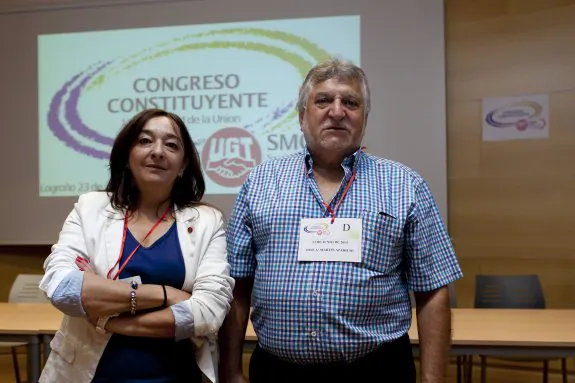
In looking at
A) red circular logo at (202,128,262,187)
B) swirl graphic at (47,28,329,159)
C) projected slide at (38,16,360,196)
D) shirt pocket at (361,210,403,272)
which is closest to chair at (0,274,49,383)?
projected slide at (38,16,360,196)

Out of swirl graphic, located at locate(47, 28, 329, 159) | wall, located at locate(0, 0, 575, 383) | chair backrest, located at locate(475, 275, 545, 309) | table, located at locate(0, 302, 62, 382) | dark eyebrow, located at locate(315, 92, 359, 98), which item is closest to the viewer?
dark eyebrow, located at locate(315, 92, 359, 98)

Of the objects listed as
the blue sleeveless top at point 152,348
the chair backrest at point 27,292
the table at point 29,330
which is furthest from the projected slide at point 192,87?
the blue sleeveless top at point 152,348

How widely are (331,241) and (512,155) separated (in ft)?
10.1

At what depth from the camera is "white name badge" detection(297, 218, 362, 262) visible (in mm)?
1500

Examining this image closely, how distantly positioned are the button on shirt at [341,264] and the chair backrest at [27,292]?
8.56ft

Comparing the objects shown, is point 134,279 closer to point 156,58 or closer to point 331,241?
point 331,241

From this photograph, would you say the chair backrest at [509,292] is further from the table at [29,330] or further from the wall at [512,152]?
the table at [29,330]

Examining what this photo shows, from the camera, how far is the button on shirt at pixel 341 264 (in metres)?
1.48

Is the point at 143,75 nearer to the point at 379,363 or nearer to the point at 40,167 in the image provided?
the point at 40,167

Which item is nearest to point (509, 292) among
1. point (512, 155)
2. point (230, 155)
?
point (512, 155)

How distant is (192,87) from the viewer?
424cm

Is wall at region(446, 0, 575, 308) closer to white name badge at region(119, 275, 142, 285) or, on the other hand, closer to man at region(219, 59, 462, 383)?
man at region(219, 59, 462, 383)

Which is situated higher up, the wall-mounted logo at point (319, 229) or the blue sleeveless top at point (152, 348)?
the wall-mounted logo at point (319, 229)

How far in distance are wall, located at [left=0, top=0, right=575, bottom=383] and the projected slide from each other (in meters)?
0.95
